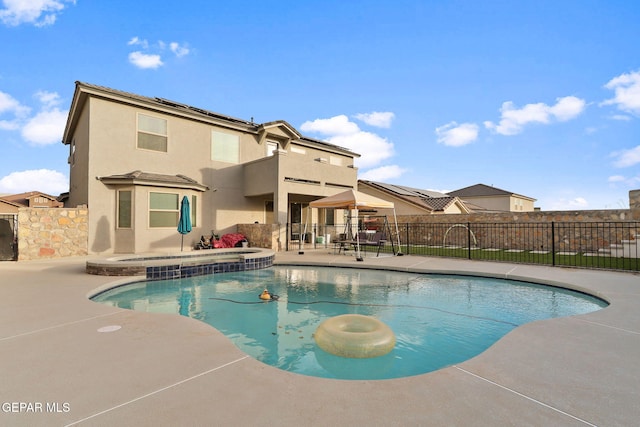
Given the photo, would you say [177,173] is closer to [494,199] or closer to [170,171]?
[170,171]

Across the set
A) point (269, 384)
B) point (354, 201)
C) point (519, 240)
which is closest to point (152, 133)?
point (354, 201)

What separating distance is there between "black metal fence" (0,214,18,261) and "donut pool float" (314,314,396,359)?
42.6 feet

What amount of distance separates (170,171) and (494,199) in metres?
33.0

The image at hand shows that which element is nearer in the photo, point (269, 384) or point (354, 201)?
point (269, 384)

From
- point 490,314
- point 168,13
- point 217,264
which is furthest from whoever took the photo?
point 168,13

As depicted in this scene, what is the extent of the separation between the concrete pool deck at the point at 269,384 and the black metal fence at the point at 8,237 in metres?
10.0

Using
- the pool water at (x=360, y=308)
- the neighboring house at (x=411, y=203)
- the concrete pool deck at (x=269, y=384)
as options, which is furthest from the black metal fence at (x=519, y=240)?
the concrete pool deck at (x=269, y=384)

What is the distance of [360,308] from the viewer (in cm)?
576

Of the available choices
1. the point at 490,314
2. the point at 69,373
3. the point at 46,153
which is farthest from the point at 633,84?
the point at 46,153

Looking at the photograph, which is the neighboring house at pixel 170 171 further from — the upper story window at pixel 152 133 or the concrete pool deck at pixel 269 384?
the concrete pool deck at pixel 269 384

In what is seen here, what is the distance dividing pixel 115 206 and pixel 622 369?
15.1m

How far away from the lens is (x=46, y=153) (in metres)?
18.0

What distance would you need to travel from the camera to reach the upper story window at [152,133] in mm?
13328

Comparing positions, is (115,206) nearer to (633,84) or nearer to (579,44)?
(579,44)
